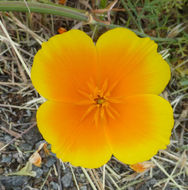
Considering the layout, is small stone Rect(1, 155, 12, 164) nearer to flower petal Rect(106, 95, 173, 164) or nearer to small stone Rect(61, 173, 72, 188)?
small stone Rect(61, 173, 72, 188)

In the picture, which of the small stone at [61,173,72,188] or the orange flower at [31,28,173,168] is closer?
the orange flower at [31,28,173,168]

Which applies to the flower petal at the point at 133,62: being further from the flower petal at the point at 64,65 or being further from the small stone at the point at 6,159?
the small stone at the point at 6,159

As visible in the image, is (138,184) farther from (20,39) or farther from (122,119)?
(20,39)

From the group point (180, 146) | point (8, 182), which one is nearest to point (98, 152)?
point (8, 182)

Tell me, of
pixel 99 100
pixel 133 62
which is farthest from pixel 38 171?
pixel 133 62

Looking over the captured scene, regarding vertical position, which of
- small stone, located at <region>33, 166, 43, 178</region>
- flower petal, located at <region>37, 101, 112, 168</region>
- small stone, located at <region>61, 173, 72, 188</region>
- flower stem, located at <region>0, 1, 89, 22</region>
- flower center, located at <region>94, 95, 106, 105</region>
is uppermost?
flower stem, located at <region>0, 1, 89, 22</region>

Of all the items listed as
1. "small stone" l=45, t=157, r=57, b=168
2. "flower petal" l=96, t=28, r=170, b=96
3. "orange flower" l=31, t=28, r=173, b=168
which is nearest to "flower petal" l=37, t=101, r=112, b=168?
"orange flower" l=31, t=28, r=173, b=168
